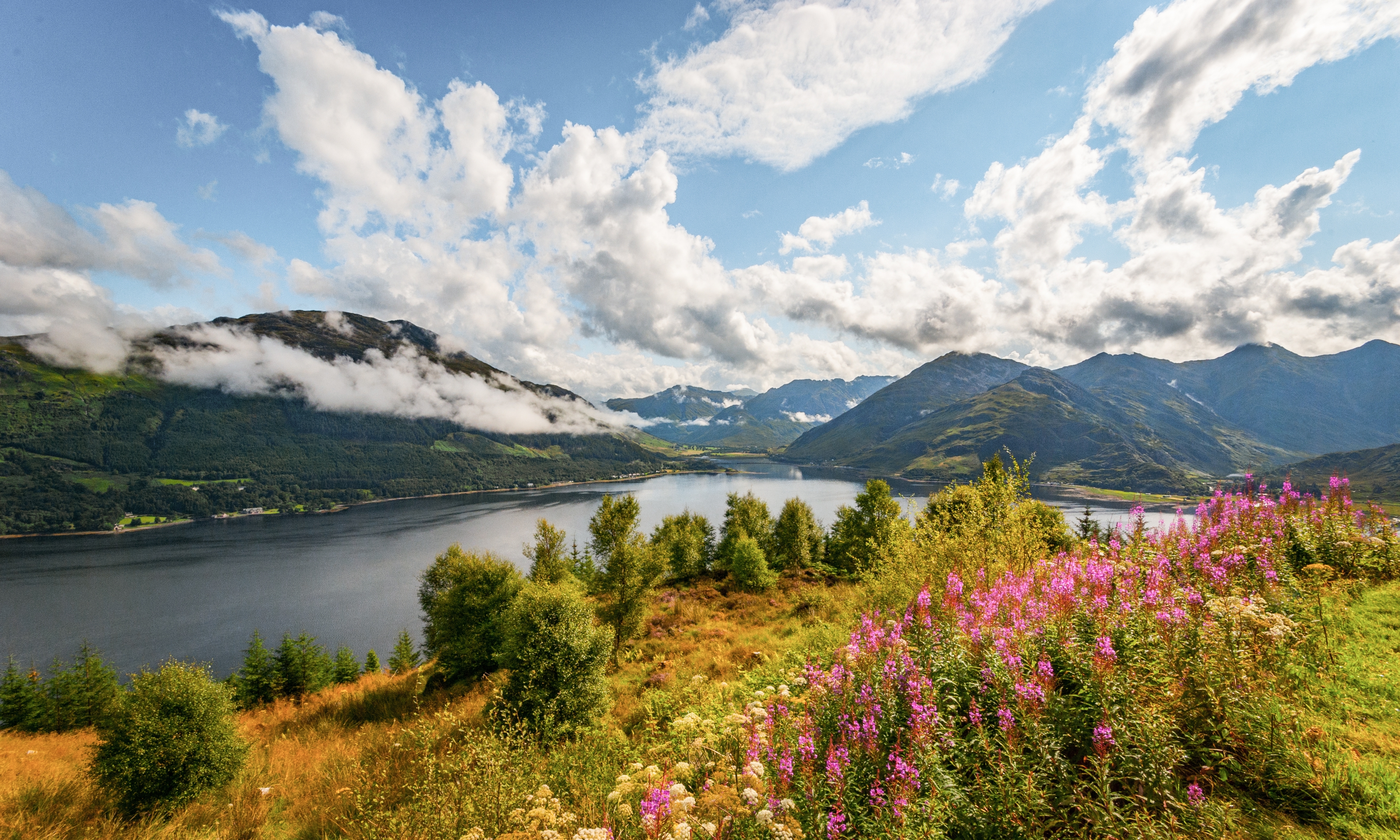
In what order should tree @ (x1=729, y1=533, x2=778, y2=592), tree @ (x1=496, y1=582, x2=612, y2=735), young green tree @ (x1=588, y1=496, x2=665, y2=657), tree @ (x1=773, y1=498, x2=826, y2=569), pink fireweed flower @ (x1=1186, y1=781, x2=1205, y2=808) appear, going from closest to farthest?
pink fireweed flower @ (x1=1186, y1=781, x2=1205, y2=808), tree @ (x1=496, y1=582, x2=612, y2=735), young green tree @ (x1=588, y1=496, x2=665, y2=657), tree @ (x1=729, y1=533, x2=778, y2=592), tree @ (x1=773, y1=498, x2=826, y2=569)

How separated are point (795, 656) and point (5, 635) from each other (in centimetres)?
13033

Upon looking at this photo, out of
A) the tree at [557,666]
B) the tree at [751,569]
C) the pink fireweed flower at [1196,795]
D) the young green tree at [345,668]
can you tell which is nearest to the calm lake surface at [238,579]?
the young green tree at [345,668]

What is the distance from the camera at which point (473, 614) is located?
30.3 m

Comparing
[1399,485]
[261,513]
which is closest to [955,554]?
[261,513]

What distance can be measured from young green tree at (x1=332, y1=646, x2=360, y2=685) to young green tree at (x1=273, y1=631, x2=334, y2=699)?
261cm

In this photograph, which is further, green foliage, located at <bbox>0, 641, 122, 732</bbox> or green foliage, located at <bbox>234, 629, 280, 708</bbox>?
green foliage, located at <bbox>234, 629, 280, 708</bbox>

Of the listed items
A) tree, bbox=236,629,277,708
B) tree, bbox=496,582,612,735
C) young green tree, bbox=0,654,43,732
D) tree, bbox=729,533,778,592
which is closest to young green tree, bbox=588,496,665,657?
tree, bbox=729,533,778,592

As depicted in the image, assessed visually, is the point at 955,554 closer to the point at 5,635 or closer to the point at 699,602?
the point at 699,602

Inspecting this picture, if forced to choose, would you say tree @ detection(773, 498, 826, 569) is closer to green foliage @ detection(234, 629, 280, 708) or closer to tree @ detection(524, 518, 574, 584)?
tree @ detection(524, 518, 574, 584)

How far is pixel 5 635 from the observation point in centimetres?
7400

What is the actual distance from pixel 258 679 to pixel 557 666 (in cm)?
4586

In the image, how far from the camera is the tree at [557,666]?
1427 centimetres

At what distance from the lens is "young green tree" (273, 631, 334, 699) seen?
42.4 metres

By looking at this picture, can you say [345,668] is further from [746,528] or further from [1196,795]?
[1196,795]
